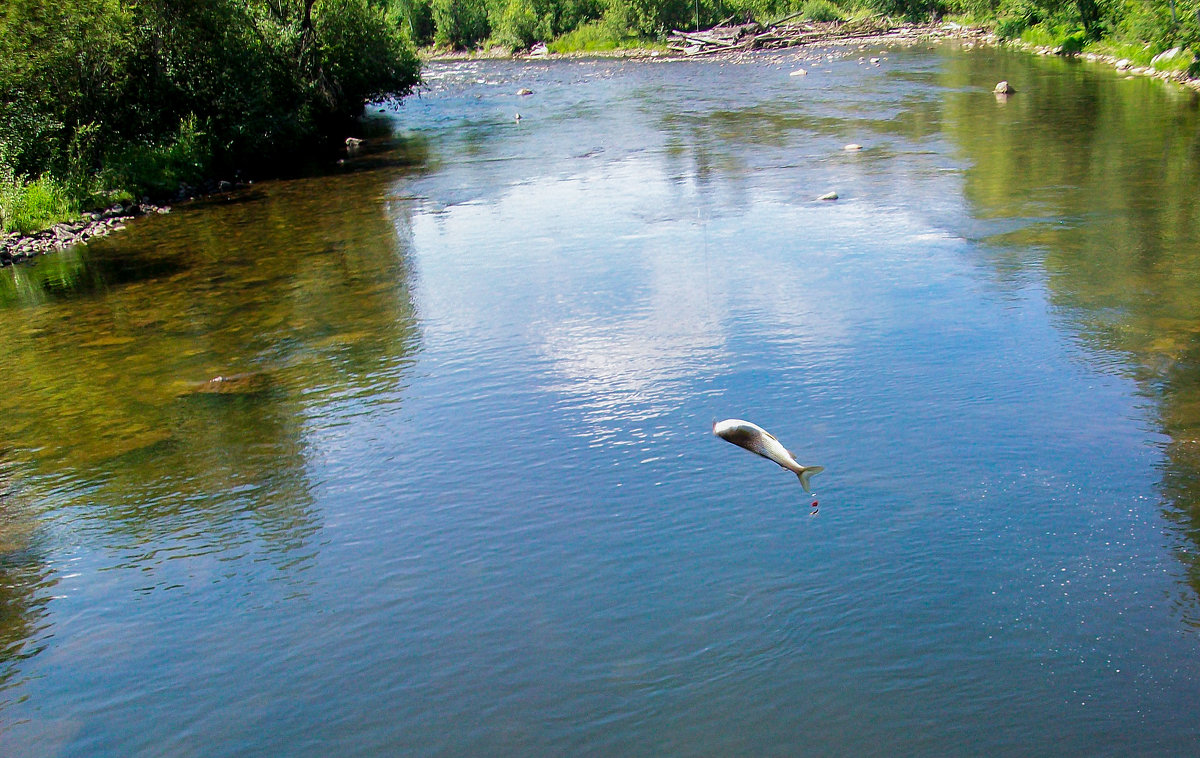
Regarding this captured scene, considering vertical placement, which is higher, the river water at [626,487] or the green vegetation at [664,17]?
the green vegetation at [664,17]

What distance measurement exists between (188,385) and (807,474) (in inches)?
269

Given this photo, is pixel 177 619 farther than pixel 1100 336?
No

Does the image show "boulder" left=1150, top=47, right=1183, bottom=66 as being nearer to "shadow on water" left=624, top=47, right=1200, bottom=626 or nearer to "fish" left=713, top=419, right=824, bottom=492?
"shadow on water" left=624, top=47, right=1200, bottom=626

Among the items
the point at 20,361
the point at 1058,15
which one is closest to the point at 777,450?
the point at 20,361

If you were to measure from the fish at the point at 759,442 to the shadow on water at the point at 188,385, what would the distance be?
318 cm

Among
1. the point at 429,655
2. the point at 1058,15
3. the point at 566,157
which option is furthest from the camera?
the point at 1058,15

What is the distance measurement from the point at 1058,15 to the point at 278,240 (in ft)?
124

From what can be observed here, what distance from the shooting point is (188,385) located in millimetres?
10812

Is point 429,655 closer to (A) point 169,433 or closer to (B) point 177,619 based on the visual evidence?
(B) point 177,619

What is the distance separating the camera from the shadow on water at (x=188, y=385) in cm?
755

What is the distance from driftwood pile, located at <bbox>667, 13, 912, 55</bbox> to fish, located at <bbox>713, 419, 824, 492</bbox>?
50612 mm

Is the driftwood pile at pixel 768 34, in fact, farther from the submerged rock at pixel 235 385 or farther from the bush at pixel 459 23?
the submerged rock at pixel 235 385

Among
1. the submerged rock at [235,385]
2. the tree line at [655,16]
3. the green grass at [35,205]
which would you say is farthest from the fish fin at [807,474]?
the tree line at [655,16]

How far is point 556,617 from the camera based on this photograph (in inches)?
247
